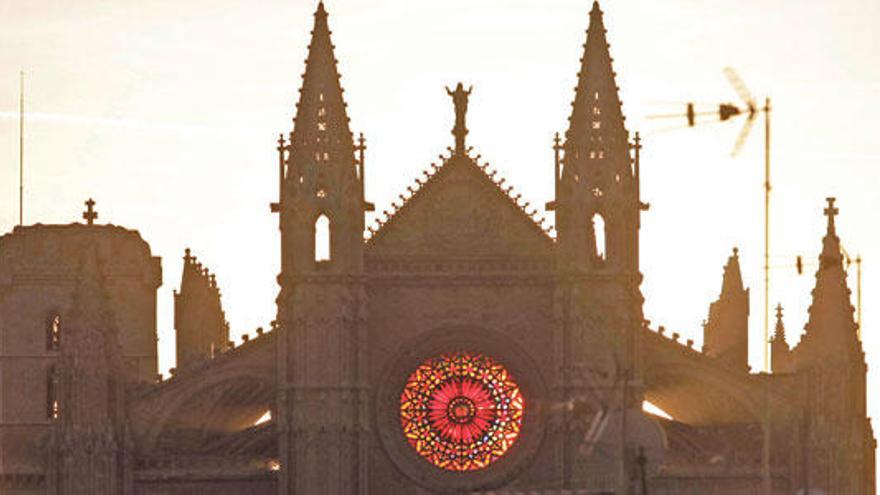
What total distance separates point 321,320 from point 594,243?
33.2ft

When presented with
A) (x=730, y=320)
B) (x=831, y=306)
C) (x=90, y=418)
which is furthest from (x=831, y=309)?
(x=90, y=418)

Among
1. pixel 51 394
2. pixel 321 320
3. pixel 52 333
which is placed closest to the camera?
pixel 321 320

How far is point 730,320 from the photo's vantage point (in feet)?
627

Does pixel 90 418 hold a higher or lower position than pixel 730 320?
lower

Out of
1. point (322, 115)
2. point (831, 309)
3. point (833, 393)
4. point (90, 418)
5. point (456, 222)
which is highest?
point (322, 115)

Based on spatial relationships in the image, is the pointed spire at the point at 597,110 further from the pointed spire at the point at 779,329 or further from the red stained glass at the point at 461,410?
the pointed spire at the point at 779,329

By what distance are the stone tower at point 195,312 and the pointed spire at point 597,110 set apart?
74.6ft

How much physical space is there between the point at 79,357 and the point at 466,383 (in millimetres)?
13758

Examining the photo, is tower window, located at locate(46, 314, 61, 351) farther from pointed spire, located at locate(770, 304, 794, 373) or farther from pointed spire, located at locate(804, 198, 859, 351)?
pointed spire, located at locate(804, 198, 859, 351)

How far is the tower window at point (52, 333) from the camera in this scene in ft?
624

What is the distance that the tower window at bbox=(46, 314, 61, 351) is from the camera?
190 meters

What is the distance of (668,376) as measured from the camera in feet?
571

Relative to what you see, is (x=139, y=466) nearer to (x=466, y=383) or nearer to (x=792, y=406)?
(x=466, y=383)

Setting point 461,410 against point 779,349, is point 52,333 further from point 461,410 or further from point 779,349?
point 779,349
